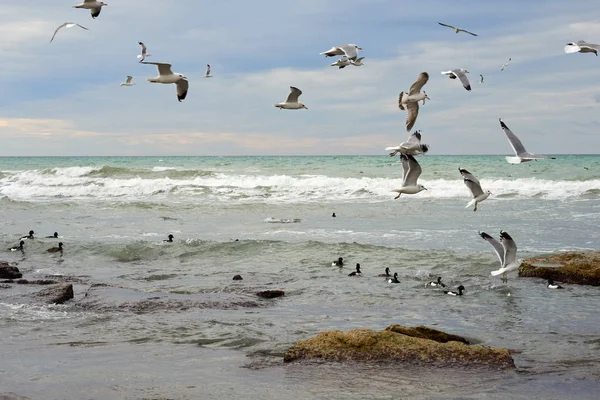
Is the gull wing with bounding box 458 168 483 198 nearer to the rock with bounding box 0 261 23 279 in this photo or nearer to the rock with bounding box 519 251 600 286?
the rock with bounding box 519 251 600 286

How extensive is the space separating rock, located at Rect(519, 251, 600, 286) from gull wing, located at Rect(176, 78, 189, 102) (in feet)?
24.3

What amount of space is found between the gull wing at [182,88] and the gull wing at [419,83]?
169 inches

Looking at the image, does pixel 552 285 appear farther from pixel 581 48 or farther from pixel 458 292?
pixel 581 48

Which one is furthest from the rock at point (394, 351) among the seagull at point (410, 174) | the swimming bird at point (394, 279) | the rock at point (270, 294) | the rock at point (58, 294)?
the swimming bird at point (394, 279)

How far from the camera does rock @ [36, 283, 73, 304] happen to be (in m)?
11.4

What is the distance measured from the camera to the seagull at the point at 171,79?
1316 centimetres

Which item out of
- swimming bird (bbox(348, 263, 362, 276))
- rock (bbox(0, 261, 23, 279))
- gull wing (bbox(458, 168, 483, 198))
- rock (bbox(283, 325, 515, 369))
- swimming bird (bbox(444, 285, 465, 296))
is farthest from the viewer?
swimming bird (bbox(348, 263, 362, 276))

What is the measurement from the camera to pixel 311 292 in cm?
1317

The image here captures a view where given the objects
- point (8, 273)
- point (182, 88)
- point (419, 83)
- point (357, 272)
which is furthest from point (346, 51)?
point (8, 273)

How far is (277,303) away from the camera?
12.1m

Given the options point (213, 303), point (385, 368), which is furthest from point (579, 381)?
point (213, 303)

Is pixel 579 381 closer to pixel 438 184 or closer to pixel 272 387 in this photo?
pixel 272 387

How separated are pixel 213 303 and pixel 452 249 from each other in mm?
8615

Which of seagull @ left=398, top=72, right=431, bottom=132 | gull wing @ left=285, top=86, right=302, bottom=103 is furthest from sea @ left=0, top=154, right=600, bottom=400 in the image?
gull wing @ left=285, top=86, right=302, bottom=103
